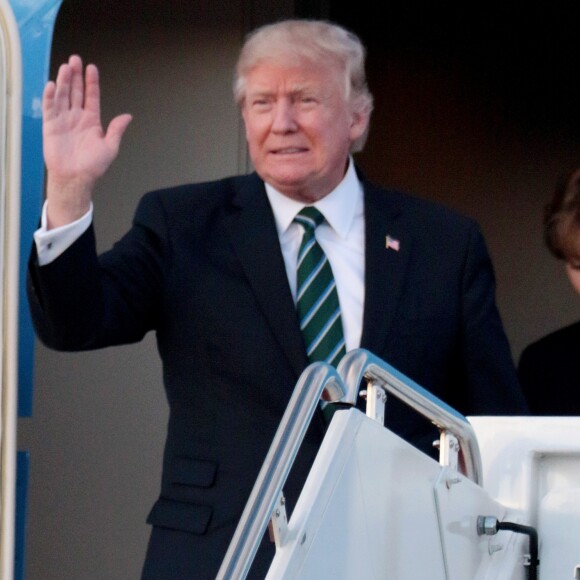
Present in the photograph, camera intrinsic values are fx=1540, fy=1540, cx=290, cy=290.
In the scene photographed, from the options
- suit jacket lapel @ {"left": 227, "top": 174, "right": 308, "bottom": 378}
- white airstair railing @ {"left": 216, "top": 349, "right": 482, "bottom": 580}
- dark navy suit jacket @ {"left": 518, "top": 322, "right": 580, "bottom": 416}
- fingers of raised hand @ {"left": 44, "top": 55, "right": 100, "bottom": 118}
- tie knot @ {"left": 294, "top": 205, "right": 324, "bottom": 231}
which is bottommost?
white airstair railing @ {"left": 216, "top": 349, "right": 482, "bottom": 580}

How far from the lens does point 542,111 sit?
23.2 feet

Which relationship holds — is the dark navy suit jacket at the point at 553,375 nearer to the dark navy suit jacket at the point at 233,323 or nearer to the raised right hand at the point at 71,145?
the dark navy suit jacket at the point at 233,323

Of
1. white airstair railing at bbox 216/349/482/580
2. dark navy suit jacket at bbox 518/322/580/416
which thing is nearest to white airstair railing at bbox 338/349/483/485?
white airstair railing at bbox 216/349/482/580

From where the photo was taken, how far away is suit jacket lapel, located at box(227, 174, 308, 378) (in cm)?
307

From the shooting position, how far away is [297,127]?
126 inches

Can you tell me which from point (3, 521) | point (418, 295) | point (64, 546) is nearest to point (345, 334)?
point (418, 295)

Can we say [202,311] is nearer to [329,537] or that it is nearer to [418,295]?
[418,295]

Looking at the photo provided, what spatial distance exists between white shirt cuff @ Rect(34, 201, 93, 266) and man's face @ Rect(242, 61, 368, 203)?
0.52 metres

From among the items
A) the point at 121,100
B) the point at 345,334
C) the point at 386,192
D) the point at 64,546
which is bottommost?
the point at 64,546

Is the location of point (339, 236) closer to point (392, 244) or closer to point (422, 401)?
point (392, 244)

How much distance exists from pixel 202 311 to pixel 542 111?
4289 mm

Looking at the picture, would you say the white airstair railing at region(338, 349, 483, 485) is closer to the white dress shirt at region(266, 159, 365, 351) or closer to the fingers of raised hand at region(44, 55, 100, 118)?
the white dress shirt at region(266, 159, 365, 351)

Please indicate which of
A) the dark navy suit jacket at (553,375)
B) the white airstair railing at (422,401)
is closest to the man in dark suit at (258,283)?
the white airstair railing at (422,401)

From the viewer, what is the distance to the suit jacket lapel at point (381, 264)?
311cm
